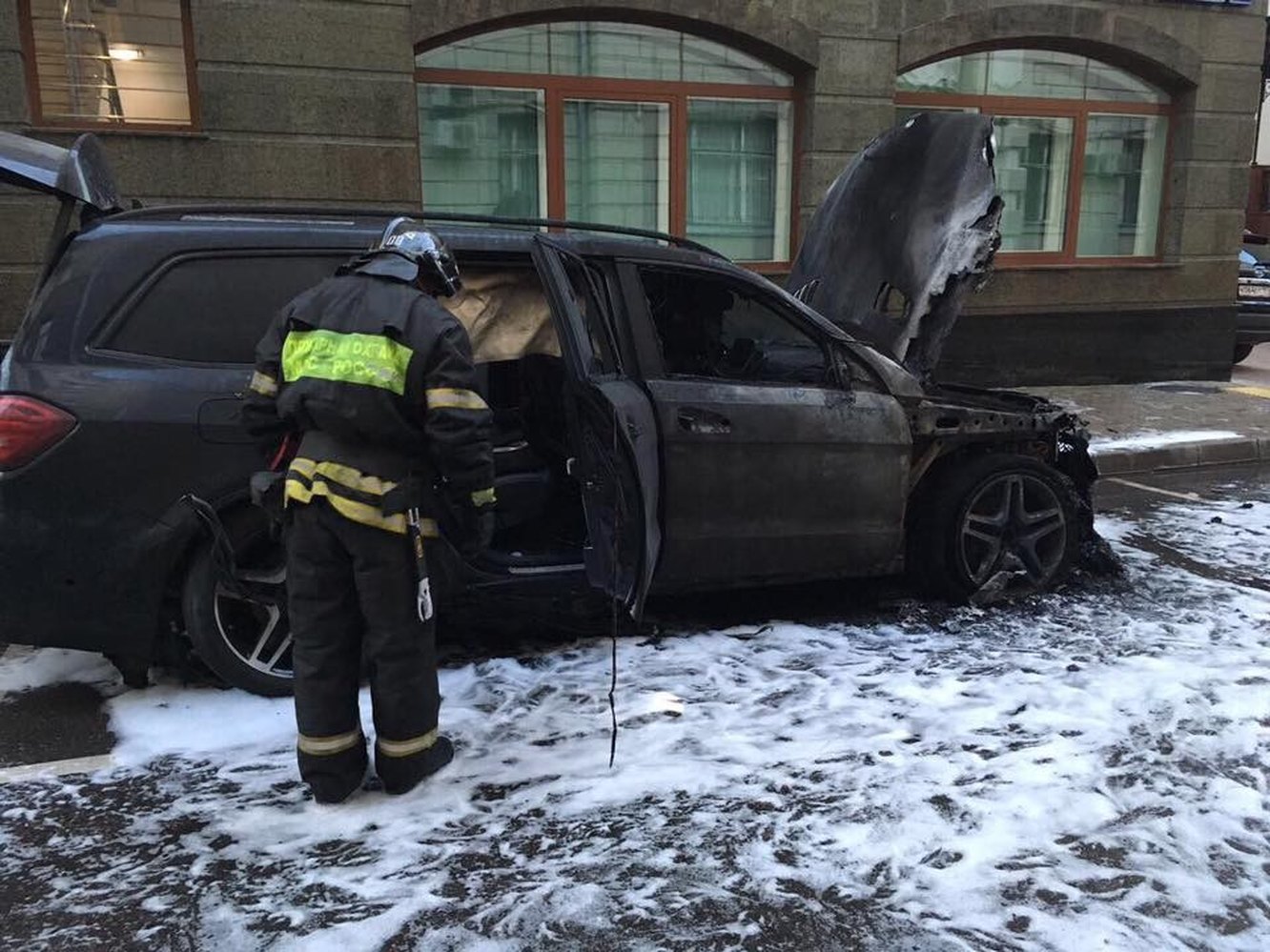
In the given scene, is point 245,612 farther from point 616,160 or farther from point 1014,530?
point 616,160

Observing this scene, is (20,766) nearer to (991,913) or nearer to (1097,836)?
(991,913)

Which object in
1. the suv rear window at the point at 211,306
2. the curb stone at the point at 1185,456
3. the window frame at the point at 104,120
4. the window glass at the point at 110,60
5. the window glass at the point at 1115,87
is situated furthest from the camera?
the window glass at the point at 1115,87

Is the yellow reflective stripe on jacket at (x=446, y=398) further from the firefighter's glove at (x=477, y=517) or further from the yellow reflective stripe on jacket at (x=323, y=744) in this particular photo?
the yellow reflective stripe on jacket at (x=323, y=744)

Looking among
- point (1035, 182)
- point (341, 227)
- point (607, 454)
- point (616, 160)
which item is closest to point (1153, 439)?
point (1035, 182)

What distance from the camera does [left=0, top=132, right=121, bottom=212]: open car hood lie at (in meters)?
3.54

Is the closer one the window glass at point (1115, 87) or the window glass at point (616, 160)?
the window glass at point (616, 160)

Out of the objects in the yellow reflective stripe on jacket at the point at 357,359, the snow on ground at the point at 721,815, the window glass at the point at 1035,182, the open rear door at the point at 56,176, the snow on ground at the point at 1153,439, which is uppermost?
the window glass at the point at 1035,182

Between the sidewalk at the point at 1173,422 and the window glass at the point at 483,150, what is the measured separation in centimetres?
563

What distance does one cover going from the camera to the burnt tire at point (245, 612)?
12.2 feet

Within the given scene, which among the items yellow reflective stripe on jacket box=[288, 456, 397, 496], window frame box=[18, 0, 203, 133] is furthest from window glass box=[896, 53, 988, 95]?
yellow reflective stripe on jacket box=[288, 456, 397, 496]

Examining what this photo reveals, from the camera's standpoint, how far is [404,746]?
319 centimetres

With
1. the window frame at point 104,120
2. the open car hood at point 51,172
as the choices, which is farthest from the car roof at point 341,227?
the window frame at point 104,120

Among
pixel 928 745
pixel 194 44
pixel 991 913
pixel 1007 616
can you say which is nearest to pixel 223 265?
pixel 928 745

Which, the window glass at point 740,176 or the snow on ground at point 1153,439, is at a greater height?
the window glass at point 740,176
